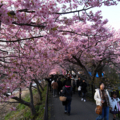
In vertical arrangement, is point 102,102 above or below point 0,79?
below

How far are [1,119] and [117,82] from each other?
13.2 m

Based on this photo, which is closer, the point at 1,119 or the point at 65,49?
the point at 65,49

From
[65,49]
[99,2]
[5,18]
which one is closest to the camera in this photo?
[5,18]

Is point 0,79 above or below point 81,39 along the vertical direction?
below

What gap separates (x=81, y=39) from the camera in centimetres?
962

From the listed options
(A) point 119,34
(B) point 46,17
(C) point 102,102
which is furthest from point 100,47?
(B) point 46,17

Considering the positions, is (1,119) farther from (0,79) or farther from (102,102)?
(102,102)

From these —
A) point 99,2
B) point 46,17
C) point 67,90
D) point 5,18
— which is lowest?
point 67,90

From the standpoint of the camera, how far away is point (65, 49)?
10.5m

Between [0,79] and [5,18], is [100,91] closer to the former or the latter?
[5,18]

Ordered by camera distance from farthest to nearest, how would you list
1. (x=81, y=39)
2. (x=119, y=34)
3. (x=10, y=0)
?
(x=119, y=34) → (x=81, y=39) → (x=10, y=0)

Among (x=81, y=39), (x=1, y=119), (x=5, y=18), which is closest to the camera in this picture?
(x=5, y=18)

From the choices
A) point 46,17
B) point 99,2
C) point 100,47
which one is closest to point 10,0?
point 46,17

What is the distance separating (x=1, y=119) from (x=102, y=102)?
1381 centimetres
